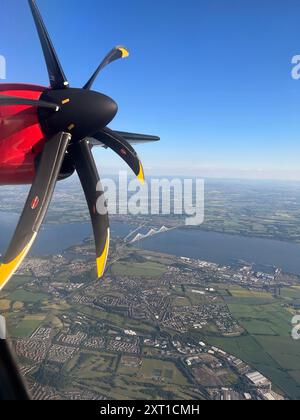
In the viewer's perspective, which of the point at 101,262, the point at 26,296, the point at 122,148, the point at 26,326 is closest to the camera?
the point at 101,262

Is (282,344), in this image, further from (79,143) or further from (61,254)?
(61,254)

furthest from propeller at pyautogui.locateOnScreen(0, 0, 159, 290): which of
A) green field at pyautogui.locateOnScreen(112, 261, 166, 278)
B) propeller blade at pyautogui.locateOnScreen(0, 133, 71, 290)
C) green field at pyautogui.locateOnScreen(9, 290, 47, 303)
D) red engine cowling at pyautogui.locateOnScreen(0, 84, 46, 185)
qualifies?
green field at pyautogui.locateOnScreen(112, 261, 166, 278)

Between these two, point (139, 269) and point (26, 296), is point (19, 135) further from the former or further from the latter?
point (139, 269)

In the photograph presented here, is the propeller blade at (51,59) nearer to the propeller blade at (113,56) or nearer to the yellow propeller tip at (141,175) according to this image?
the propeller blade at (113,56)

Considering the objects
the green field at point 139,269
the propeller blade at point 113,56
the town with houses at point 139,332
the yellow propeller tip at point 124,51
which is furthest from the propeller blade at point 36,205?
the green field at point 139,269

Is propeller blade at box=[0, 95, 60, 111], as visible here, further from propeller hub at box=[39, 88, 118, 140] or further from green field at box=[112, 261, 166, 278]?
green field at box=[112, 261, 166, 278]

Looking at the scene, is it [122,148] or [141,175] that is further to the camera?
[141,175]

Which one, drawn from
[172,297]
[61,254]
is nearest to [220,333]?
[172,297]

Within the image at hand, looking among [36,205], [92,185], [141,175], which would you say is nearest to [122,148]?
[141,175]
